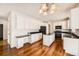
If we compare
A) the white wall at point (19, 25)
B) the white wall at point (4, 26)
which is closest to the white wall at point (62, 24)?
the white wall at point (19, 25)

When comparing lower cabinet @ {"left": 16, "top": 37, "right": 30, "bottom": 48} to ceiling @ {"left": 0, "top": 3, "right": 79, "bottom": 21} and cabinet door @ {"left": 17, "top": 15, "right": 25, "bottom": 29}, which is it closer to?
cabinet door @ {"left": 17, "top": 15, "right": 25, "bottom": 29}

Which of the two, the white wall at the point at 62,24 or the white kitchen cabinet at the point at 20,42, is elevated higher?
the white wall at the point at 62,24

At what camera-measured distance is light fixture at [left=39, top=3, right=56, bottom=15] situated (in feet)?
5.85

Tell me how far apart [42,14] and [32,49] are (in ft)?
2.07

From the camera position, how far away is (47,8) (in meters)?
1.78

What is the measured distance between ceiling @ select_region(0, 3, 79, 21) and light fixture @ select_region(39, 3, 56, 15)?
0.05 metres

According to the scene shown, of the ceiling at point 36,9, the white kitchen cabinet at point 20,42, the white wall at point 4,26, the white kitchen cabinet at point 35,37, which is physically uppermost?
the ceiling at point 36,9

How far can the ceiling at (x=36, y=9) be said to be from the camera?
176cm

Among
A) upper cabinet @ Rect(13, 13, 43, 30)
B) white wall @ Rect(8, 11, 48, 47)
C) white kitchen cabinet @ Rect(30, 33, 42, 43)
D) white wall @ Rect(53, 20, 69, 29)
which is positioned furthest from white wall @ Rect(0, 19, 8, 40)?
white wall @ Rect(53, 20, 69, 29)

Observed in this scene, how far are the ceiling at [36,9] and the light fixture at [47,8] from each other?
5 cm

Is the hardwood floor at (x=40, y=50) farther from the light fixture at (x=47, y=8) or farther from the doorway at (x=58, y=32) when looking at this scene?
the light fixture at (x=47, y=8)

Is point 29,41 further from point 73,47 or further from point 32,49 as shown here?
point 73,47

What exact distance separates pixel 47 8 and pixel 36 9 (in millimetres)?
192

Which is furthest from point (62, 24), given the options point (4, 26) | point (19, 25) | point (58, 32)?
point (4, 26)
